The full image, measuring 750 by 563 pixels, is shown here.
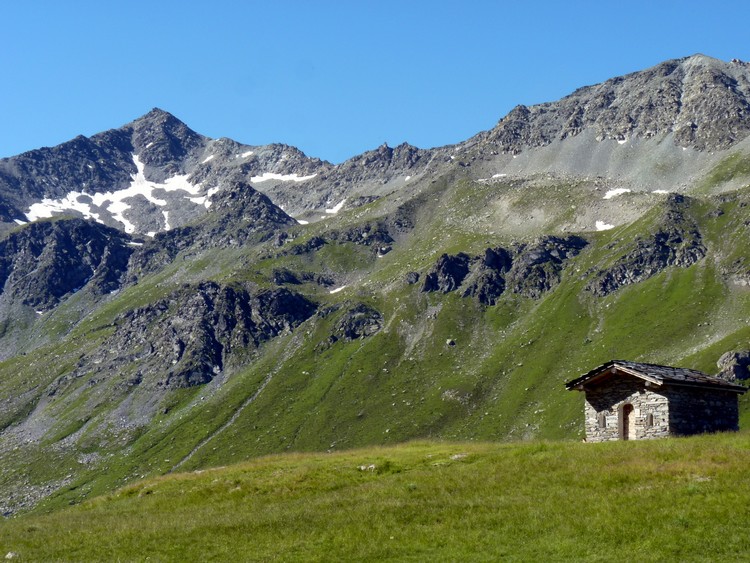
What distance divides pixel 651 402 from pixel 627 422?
7.70ft

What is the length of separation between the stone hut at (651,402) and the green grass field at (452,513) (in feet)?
17.1

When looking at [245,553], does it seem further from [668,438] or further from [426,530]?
[668,438]

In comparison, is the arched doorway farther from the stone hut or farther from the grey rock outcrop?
the grey rock outcrop

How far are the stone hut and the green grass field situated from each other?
5.22 m

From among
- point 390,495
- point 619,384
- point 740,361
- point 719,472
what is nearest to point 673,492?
point 719,472

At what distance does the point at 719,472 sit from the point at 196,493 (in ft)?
81.1

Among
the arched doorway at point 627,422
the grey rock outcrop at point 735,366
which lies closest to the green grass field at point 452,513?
the arched doorway at point 627,422

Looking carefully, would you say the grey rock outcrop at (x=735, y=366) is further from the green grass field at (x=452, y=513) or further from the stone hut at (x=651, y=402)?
the green grass field at (x=452, y=513)

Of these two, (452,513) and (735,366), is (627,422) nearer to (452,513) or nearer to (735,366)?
(452,513)

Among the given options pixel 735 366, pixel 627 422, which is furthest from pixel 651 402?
pixel 735 366

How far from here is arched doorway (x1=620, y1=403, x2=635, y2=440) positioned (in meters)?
52.1

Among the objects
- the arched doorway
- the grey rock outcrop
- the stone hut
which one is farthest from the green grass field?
the grey rock outcrop

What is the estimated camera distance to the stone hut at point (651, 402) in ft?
167

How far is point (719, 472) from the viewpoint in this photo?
1401 inches
